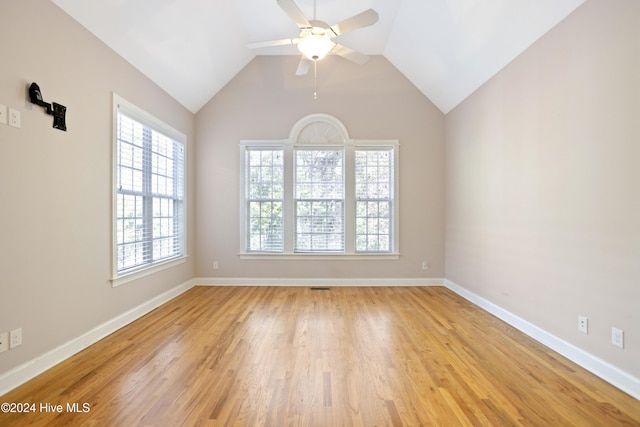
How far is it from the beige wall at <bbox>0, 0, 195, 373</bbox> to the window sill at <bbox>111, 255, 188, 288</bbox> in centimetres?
8

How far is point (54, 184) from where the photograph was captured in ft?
7.36

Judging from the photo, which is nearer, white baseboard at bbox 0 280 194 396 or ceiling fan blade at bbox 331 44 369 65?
white baseboard at bbox 0 280 194 396

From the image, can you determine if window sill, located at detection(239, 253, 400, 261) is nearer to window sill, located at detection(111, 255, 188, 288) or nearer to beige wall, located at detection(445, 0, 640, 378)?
window sill, located at detection(111, 255, 188, 288)

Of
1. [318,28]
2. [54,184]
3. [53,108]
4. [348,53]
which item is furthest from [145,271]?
[348,53]

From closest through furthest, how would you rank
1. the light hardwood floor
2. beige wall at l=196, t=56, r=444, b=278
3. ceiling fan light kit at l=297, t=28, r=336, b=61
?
the light hardwood floor < ceiling fan light kit at l=297, t=28, r=336, b=61 < beige wall at l=196, t=56, r=444, b=278

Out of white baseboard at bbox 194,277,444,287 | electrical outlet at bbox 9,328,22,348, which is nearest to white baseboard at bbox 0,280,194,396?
electrical outlet at bbox 9,328,22,348

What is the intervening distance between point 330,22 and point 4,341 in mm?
4482

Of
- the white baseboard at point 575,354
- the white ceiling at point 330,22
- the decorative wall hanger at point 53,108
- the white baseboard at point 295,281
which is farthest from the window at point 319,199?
the decorative wall hanger at point 53,108

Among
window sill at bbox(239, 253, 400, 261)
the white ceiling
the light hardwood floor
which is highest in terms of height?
the white ceiling

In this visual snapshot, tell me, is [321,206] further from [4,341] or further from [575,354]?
[4,341]

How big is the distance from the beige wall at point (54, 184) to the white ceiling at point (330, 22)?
0.35m

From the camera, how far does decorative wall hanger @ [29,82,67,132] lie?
204cm

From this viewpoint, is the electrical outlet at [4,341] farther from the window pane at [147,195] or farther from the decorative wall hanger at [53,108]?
the decorative wall hanger at [53,108]

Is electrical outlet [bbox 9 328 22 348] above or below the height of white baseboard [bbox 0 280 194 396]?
above
